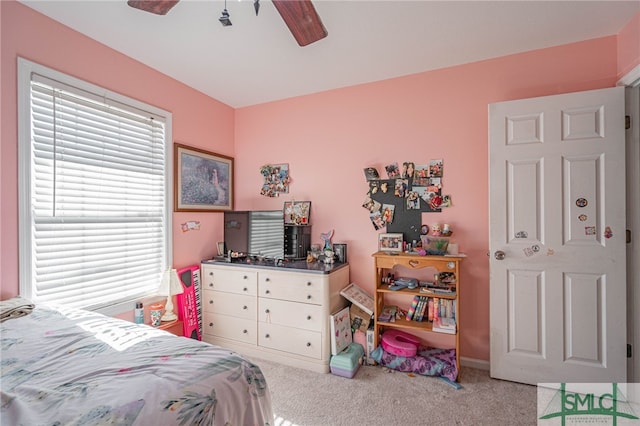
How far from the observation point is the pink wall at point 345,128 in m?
1.81

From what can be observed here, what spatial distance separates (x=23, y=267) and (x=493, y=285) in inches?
126

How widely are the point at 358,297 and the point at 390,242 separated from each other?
583 mm

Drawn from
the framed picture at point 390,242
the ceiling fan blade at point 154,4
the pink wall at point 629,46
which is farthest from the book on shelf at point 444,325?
the ceiling fan blade at point 154,4

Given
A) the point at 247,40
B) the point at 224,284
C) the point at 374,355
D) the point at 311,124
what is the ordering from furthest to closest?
the point at 311,124
the point at 224,284
the point at 374,355
the point at 247,40

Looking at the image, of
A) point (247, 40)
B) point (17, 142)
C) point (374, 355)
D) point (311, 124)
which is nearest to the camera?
point (17, 142)

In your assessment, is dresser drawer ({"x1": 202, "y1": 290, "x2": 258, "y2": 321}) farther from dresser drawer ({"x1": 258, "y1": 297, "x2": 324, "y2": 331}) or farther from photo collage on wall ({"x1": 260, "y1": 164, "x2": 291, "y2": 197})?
photo collage on wall ({"x1": 260, "y1": 164, "x2": 291, "y2": 197})

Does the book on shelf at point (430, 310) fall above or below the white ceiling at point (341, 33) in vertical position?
below

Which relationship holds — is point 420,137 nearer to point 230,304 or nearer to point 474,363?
point 474,363

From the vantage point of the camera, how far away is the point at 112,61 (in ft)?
7.25

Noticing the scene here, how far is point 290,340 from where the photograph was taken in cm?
244

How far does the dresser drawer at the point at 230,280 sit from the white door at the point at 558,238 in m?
2.01

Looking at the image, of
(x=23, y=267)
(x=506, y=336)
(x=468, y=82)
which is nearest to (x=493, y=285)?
(x=506, y=336)

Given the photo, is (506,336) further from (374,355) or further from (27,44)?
(27,44)

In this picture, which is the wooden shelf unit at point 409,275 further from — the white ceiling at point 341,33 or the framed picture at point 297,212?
the white ceiling at point 341,33
